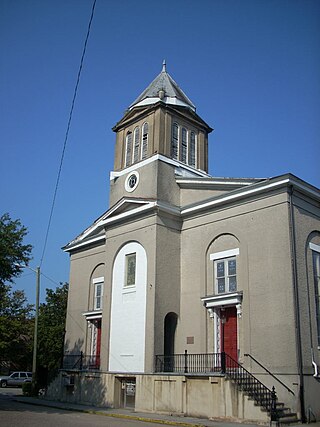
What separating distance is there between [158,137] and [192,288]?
8867 millimetres

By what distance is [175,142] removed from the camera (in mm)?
28812

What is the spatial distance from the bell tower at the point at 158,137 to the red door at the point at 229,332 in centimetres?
774

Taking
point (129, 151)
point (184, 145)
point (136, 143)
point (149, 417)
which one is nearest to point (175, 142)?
point (184, 145)

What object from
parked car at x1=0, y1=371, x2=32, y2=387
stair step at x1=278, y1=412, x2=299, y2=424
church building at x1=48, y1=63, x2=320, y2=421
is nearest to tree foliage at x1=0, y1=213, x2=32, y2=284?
church building at x1=48, y1=63, x2=320, y2=421

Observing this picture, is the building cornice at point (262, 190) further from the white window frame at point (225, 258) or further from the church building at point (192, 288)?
the white window frame at point (225, 258)

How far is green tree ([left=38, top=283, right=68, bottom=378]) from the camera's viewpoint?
1501 inches

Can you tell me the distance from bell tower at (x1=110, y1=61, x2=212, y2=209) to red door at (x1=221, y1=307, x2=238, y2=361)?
7.74 m

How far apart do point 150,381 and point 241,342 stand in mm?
4493

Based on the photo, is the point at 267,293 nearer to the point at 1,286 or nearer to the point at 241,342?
the point at 241,342

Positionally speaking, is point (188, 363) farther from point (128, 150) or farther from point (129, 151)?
point (128, 150)

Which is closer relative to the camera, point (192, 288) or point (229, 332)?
point (229, 332)

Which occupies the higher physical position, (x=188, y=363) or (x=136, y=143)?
(x=136, y=143)

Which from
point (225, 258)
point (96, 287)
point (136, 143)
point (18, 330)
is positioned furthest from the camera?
point (18, 330)

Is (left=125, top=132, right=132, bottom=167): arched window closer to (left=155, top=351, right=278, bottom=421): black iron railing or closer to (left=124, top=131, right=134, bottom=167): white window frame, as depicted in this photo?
(left=124, top=131, right=134, bottom=167): white window frame
